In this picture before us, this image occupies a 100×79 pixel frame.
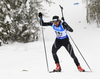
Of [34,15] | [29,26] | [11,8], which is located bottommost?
[29,26]

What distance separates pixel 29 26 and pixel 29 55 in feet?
9.99

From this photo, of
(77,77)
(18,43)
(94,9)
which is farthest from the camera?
(94,9)

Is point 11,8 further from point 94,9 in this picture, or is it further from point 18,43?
point 94,9

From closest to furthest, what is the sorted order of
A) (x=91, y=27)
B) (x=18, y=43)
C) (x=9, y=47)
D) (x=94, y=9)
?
(x=9, y=47) < (x=18, y=43) < (x=94, y=9) < (x=91, y=27)

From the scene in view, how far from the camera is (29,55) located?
10305 mm

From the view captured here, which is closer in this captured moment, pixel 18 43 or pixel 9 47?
pixel 9 47

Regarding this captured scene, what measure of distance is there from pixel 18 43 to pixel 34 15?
2.92 meters

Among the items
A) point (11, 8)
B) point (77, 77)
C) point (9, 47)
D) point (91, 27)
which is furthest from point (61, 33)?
point (91, 27)

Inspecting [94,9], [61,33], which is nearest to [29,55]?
[61,33]

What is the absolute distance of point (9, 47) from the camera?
36.9 feet

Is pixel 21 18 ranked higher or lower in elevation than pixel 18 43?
higher

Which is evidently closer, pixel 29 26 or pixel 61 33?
pixel 61 33

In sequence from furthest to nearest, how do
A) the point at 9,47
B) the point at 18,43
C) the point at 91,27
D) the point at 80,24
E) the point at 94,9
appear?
the point at 80,24 < the point at 91,27 < the point at 94,9 < the point at 18,43 < the point at 9,47

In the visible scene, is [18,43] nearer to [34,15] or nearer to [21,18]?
[21,18]
